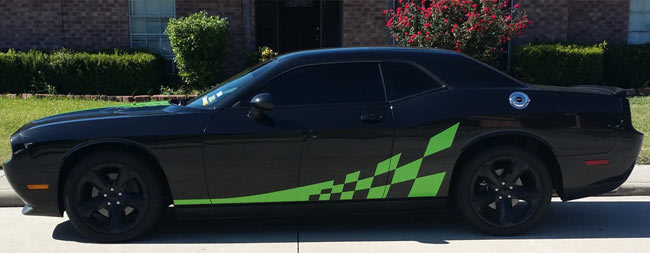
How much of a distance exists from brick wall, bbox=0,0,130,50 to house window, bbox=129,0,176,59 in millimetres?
189

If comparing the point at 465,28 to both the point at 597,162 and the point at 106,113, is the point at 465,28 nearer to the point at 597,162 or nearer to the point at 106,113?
the point at 597,162

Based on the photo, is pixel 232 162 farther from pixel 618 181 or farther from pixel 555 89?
pixel 618 181

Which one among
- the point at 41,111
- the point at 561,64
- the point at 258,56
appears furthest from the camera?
the point at 258,56

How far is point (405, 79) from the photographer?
16.8 ft

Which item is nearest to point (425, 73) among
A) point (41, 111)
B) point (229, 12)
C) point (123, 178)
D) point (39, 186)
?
point (123, 178)

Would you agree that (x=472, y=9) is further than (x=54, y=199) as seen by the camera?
Yes

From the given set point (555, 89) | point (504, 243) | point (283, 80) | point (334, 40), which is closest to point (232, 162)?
point (283, 80)

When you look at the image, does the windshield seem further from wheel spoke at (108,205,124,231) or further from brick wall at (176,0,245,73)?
brick wall at (176,0,245,73)

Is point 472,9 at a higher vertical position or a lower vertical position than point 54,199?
higher

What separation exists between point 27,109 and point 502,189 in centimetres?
902

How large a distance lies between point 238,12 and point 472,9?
5687mm

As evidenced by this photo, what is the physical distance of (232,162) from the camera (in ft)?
15.9

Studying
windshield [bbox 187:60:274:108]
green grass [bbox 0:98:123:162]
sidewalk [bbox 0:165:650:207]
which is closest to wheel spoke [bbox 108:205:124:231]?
windshield [bbox 187:60:274:108]

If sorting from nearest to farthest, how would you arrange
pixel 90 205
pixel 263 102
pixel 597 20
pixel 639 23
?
pixel 263 102
pixel 90 205
pixel 597 20
pixel 639 23
